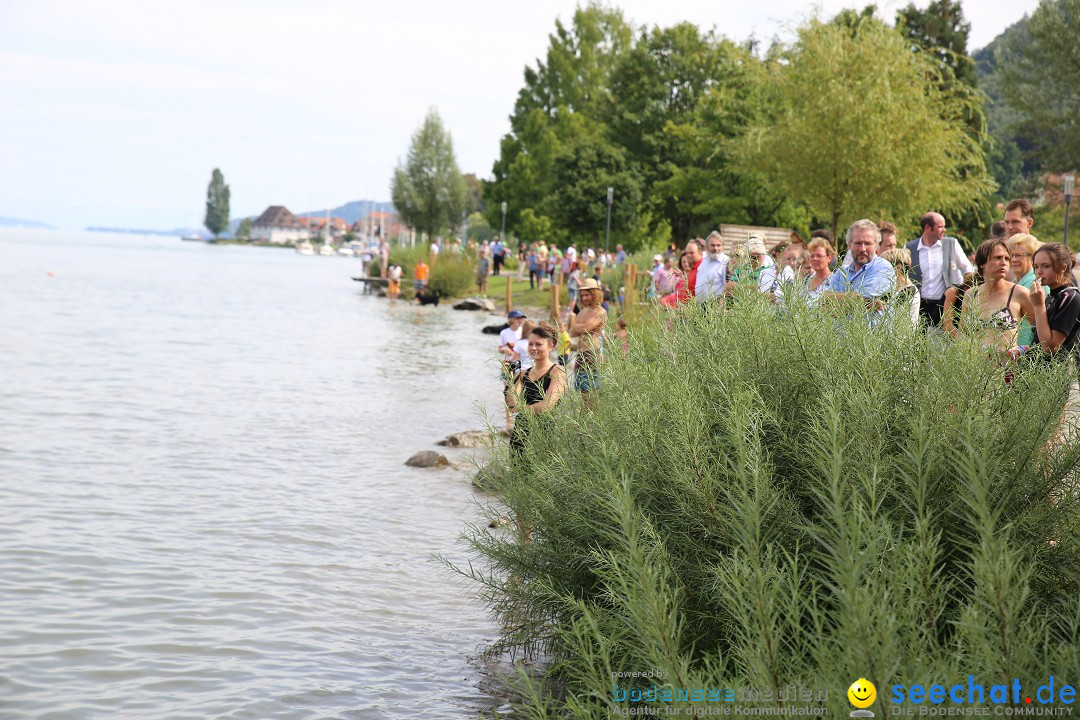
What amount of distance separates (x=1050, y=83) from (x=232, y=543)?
4011cm

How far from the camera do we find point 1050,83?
1622 inches

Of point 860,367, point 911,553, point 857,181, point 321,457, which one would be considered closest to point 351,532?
point 321,457

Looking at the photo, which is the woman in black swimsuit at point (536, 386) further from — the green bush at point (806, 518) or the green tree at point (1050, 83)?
the green tree at point (1050, 83)

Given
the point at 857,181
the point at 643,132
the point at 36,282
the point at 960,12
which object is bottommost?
the point at 36,282

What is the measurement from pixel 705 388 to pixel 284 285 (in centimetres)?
6346

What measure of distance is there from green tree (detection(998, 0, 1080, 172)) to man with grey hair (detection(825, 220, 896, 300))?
1364 inches

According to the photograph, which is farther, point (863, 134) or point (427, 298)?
point (427, 298)

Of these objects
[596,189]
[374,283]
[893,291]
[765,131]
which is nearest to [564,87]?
[596,189]

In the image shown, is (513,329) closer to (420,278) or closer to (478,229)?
(420,278)

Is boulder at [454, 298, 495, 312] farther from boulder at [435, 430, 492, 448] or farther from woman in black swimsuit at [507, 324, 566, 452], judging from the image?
woman in black swimsuit at [507, 324, 566, 452]

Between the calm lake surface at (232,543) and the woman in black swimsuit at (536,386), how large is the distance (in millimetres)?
1584

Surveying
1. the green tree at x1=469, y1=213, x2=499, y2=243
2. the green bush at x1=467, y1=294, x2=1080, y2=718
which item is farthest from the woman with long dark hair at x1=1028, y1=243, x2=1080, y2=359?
the green tree at x1=469, y1=213, x2=499, y2=243

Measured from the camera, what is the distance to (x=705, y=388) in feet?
16.1

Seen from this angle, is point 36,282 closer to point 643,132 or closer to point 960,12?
point 643,132
